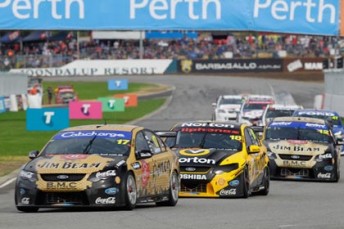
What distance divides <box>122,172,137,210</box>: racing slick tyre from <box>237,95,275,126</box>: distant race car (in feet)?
88.4

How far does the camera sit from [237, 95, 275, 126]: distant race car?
43.0 meters

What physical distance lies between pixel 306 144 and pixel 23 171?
10193mm

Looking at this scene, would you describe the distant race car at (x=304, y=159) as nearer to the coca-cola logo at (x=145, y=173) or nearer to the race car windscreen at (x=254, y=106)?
the coca-cola logo at (x=145, y=173)

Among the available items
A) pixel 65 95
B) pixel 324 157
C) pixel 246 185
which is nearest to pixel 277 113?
pixel 324 157

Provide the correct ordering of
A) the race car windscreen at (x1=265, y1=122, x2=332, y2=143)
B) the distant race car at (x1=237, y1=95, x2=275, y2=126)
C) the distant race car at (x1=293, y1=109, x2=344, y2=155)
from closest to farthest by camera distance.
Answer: the race car windscreen at (x1=265, y1=122, x2=332, y2=143) → the distant race car at (x1=293, y1=109, x2=344, y2=155) → the distant race car at (x1=237, y1=95, x2=275, y2=126)

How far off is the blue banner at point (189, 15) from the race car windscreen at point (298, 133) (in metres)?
9.87

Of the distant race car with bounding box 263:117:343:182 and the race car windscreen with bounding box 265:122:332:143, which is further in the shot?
the race car windscreen with bounding box 265:122:332:143

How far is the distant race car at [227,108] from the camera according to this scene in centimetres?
4769

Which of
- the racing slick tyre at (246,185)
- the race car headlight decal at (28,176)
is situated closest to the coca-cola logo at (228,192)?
the racing slick tyre at (246,185)

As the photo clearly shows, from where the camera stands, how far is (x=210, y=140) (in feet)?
63.6

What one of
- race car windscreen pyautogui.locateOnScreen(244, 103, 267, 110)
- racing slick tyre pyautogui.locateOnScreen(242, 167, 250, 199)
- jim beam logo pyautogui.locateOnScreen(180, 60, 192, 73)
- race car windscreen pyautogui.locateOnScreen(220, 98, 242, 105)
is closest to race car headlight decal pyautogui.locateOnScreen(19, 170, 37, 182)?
racing slick tyre pyautogui.locateOnScreen(242, 167, 250, 199)

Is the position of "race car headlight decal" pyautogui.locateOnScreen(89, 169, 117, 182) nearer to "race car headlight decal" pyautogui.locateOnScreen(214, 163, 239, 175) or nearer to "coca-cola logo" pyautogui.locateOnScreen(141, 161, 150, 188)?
"coca-cola logo" pyautogui.locateOnScreen(141, 161, 150, 188)

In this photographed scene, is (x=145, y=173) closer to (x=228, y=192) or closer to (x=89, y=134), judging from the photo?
(x=89, y=134)

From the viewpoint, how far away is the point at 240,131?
63.9 ft
